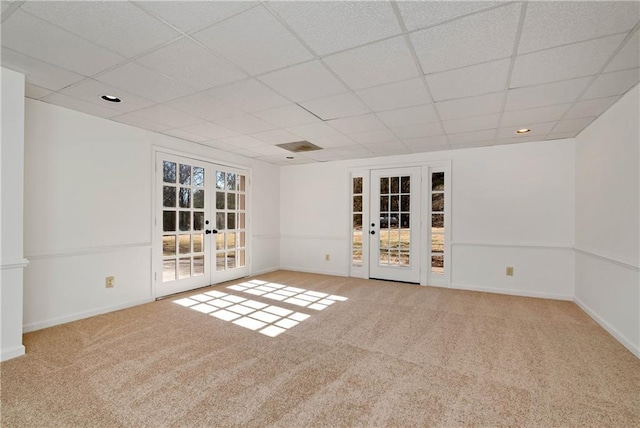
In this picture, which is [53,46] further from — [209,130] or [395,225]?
[395,225]

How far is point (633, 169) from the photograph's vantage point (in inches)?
104

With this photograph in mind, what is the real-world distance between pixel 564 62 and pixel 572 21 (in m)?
0.55

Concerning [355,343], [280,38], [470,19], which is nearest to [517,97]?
[470,19]

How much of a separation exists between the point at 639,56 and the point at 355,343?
3.03 meters

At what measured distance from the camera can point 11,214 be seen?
2.44m

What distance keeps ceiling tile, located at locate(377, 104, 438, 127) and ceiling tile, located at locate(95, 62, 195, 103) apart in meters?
2.02

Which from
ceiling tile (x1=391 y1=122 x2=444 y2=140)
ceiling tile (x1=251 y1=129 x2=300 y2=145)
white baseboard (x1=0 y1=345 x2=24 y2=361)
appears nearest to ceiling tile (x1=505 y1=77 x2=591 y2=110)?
ceiling tile (x1=391 y1=122 x2=444 y2=140)

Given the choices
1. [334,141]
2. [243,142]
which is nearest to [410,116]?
[334,141]

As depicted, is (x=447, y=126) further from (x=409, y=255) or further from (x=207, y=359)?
(x=207, y=359)

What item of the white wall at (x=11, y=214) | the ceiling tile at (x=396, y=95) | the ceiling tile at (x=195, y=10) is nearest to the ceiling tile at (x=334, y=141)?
the ceiling tile at (x=396, y=95)

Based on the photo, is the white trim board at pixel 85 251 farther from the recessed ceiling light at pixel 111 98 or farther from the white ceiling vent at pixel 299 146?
the white ceiling vent at pixel 299 146

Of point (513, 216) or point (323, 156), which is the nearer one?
point (513, 216)

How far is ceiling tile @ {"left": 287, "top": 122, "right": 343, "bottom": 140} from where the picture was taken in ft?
12.1

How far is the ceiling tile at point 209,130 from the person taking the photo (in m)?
3.72
